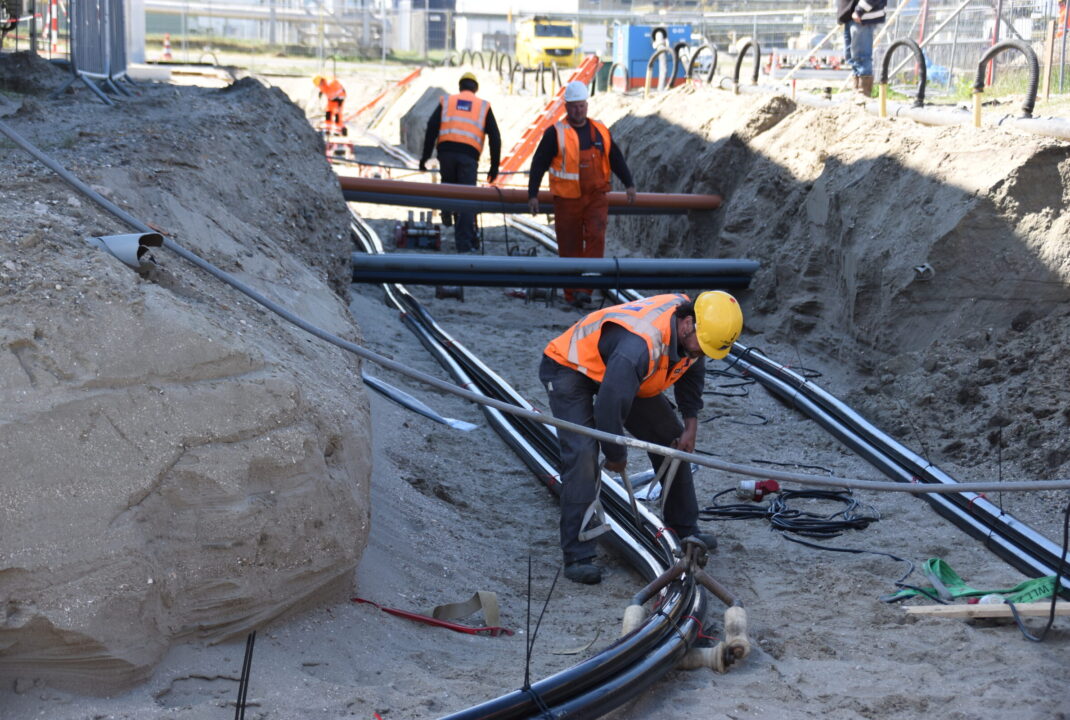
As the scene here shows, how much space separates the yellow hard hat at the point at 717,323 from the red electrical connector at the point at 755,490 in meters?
1.78

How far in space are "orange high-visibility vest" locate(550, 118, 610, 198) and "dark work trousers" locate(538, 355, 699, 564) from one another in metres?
5.22

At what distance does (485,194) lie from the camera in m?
11.6

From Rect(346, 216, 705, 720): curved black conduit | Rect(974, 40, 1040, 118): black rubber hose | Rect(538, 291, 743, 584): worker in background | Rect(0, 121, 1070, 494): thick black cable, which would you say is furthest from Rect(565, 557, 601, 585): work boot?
Rect(974, 40, 1040, 118): black rubber hose

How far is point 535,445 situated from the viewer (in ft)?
23.5

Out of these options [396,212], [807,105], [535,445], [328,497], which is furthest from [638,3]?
[328,497]

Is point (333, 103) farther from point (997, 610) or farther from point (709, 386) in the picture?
point (997, 610)

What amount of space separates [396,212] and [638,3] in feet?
106

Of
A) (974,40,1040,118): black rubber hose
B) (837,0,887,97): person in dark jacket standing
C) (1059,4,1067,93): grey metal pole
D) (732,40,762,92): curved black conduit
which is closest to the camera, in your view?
(974,40,1040,118): black rubber hose

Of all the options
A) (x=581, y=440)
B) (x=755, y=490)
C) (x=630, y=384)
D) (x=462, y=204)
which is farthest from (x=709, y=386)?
(x=462, y=204)

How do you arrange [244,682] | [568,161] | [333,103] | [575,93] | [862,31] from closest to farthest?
1. [244,682]
2. [575,93]
3. [568,161]
4. [862,31]
5. [333,103]

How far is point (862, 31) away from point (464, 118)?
14.9 ft

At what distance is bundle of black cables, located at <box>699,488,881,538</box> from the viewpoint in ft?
19.6

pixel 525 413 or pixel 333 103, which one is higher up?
pixel 333 103

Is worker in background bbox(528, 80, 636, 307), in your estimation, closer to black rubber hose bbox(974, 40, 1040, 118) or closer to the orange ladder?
black rubber hose bbox(974, 40, 1040, 118)
